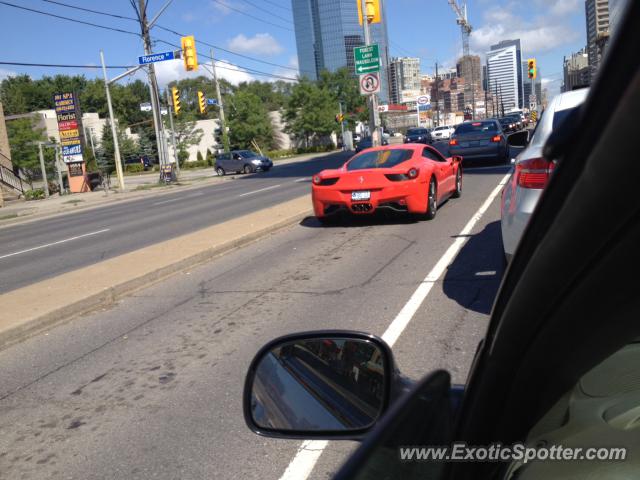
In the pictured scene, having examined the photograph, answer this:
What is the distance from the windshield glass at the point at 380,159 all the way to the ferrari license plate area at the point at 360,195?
59 cm

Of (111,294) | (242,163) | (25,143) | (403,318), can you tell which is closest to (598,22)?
(403,318)

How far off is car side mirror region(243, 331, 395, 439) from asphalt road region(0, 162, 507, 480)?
148cm

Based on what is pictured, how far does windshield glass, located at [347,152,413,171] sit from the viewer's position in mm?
11234

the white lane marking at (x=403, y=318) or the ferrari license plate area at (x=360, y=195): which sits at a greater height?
the ferrari license plate area at (x=360, y=195)

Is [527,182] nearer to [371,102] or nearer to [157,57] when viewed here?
[371,102]

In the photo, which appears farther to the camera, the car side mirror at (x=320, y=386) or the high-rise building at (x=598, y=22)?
the car side mirror at (x=320, y=386)

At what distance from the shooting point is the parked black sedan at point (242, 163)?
42594 millimetres

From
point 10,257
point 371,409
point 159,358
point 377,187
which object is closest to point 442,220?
point 377,187

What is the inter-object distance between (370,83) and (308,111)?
5201 cm

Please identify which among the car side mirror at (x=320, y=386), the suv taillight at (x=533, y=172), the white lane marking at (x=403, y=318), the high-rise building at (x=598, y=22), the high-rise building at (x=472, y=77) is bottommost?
the white lane marking at (x=403, y=318)

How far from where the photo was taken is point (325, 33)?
97.2m

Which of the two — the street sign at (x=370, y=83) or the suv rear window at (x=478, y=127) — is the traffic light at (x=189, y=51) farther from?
the suv rear window at (x=478, y=127)

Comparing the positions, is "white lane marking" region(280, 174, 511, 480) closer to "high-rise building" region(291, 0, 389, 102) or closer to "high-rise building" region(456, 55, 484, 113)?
"high-rise building" region(291, 0, 389, 102)

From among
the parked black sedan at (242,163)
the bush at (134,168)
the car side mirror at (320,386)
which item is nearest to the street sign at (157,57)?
the parked black sedan at (242,163)
